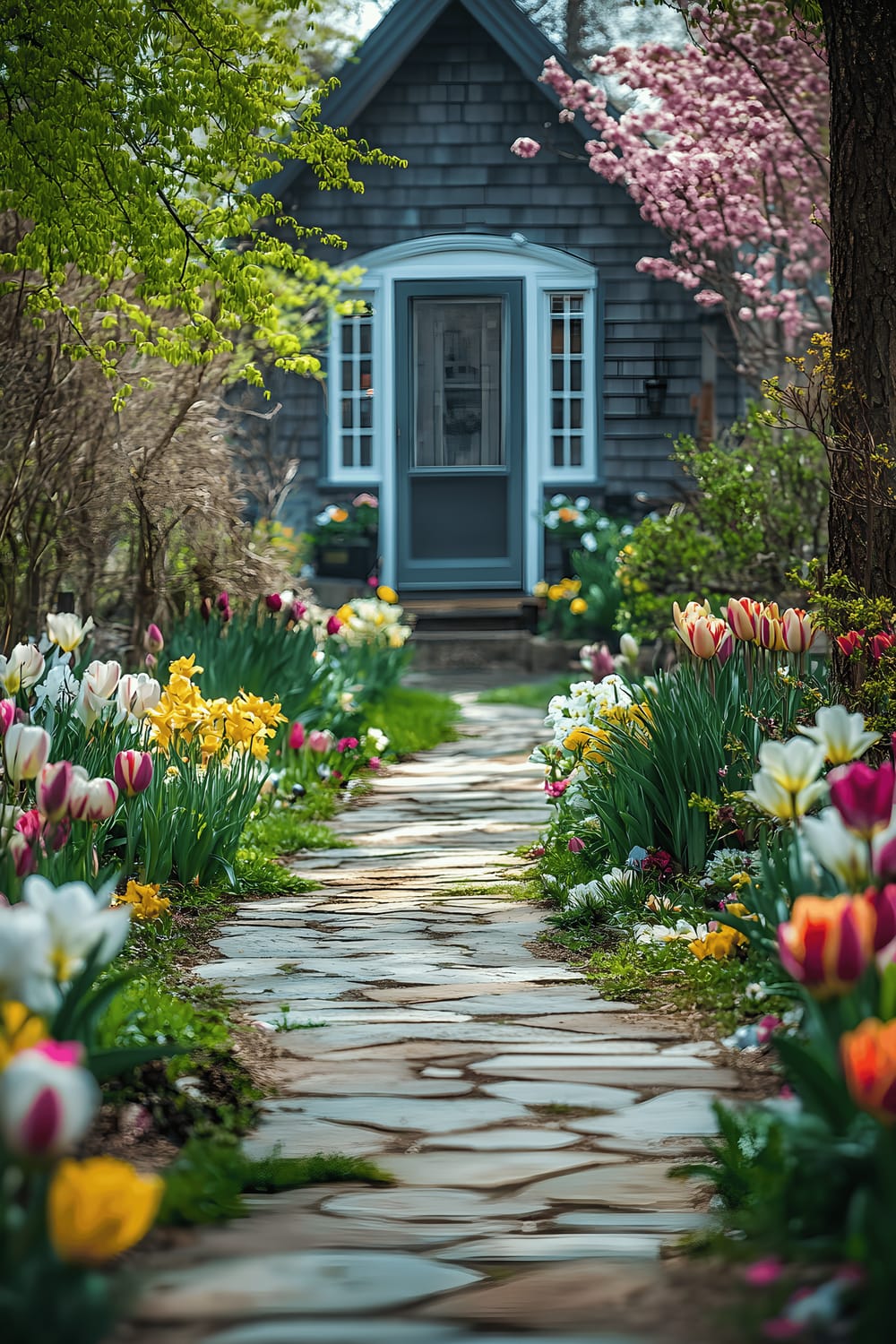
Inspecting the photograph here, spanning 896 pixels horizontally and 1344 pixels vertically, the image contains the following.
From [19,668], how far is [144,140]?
2.86 metres

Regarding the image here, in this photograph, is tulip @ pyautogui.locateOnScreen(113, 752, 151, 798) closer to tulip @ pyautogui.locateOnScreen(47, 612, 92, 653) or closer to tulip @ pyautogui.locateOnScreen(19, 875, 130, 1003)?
tulip @ pyautogui.locateOnScreen(47, 612, 92, 653)

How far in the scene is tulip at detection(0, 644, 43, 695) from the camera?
15.9ft

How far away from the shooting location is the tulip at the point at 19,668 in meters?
4.86

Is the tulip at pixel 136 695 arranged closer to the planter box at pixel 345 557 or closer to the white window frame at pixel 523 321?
the planter box at pixel 345 557

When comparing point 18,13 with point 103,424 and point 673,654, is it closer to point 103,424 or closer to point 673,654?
point 103,424

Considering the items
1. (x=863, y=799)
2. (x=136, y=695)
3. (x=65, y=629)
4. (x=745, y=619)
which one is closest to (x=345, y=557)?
(x=65, y=629)

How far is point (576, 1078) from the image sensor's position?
3639 mm

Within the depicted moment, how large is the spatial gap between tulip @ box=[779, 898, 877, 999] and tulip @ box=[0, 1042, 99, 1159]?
3.32 ft

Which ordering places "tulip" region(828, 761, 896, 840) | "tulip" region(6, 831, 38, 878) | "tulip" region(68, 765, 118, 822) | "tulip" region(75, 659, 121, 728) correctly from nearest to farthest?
"tulip" region(828, 761, 896, 840) < "tulip" region(6, 831, 38, 878) < "tulip" region(68, 765, 118, 822) < "tulip" region(75, 659, 121, 728)

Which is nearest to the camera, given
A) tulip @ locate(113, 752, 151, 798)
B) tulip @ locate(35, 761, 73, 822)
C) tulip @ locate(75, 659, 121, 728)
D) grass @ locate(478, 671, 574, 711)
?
tulip @ locate(35, 761, 73, 822)

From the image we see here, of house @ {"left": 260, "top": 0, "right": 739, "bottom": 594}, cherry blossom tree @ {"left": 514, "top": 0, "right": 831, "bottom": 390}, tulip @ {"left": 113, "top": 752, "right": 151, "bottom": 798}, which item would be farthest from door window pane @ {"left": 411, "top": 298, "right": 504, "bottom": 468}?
tulip @ {"left": 113, "top": 752, "right": 151, "bottom": 798}

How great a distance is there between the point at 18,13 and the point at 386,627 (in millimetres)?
5660

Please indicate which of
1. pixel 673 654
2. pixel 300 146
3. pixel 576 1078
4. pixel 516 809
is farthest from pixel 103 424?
pixel 576 1078

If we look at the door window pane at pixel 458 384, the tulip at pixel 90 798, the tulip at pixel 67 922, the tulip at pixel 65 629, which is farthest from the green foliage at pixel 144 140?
the door window pane at pixel 458 384
